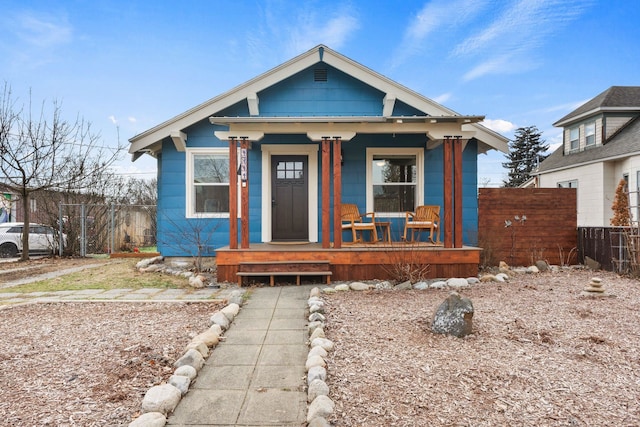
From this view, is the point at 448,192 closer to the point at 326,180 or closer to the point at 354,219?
the point at 354,219

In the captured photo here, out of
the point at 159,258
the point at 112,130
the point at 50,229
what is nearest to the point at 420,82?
the point at 112,130

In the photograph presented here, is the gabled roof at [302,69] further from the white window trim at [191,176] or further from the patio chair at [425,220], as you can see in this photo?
the patio chair at [425,220]

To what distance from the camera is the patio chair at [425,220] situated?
6949 millimetres

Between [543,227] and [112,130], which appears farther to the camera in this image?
[112,130]

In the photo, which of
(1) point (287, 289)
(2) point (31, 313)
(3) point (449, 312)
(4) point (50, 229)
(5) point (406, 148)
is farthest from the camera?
(4) point (50, 229)

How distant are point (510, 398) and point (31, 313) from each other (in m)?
5.15

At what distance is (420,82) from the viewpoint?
1734 cm

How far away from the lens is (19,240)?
37.5 feet

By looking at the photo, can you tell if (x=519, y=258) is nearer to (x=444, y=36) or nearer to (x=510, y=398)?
(x=510, y=398)

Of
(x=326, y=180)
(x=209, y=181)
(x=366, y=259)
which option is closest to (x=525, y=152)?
(x=366, y=259)

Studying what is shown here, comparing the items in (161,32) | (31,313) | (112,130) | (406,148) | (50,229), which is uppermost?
(161,32)

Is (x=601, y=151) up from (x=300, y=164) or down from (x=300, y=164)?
up

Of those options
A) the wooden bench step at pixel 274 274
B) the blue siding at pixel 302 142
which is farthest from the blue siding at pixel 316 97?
the wooden bench step at pixel 274 274

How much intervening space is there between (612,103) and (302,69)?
12.7 meters
